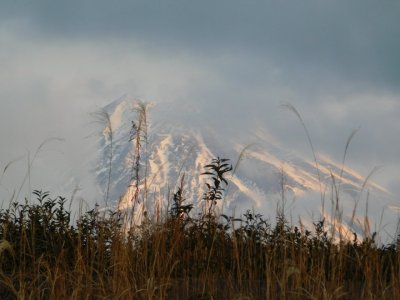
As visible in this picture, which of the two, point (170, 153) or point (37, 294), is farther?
point (170, 153)

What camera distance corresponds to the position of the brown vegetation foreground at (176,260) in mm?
5273

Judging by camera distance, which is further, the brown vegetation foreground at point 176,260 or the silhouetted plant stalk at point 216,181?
the silhouetted plant stalk at point 216,181

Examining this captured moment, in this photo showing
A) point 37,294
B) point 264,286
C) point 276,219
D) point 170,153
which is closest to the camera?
point 37,294

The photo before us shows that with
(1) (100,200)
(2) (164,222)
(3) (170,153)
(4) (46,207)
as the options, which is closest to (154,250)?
(2) (164,222)

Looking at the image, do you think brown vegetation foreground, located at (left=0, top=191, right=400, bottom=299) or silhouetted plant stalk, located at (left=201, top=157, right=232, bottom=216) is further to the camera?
silhouetted plant stalk, located at (left=201, top=157, right=232, bottom=216)

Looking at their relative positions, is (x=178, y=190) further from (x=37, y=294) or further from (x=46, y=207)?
(x=37, y=294)

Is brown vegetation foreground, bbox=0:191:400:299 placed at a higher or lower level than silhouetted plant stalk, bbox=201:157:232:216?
lower

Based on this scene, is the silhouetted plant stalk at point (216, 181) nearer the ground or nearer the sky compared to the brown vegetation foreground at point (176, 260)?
nearer the sky

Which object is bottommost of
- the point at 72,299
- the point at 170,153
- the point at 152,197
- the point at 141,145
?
the point at 72,299

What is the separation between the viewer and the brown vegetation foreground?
17.3 feet

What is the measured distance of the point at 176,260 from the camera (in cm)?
611

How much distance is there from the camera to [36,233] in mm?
6500

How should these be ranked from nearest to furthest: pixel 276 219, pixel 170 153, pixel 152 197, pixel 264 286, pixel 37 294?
pixel 37 294 → pixel 264 286 → pixel 152 197 → pixel 276 219 → pixel 170 153

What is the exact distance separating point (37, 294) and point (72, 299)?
0.50 metres
